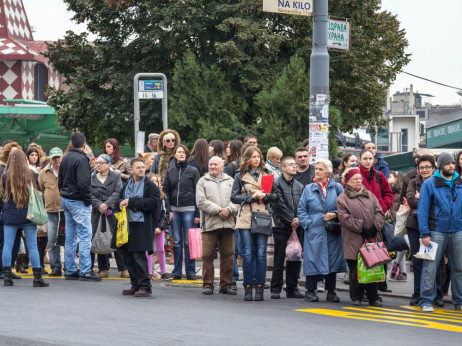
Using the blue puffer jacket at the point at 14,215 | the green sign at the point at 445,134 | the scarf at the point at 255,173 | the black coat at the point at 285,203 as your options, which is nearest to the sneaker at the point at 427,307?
the black coat at the point at 285,203

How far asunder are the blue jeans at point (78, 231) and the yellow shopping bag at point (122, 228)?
166 centimetres

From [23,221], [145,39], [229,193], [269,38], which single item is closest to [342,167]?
[229,193]

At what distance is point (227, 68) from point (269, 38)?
1.92 m

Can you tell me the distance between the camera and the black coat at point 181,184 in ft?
42.8

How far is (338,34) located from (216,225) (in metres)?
3.75

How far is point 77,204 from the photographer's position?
13.0 meters

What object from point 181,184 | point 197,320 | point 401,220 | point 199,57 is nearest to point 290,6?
point 181,184

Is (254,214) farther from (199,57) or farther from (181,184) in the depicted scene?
(199,57)

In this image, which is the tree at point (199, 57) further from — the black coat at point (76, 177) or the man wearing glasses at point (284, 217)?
the man wearing glasses at point (284, 217)

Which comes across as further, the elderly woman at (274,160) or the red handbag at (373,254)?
the elderly woman at (274,160)

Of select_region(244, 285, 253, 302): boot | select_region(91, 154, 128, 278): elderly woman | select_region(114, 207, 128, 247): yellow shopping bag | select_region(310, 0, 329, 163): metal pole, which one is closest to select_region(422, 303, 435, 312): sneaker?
select_region(244, 285, 253, 302): boot

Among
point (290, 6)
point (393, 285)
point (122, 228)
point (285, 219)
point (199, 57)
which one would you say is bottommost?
point (393, 285)

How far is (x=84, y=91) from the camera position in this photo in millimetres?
33531

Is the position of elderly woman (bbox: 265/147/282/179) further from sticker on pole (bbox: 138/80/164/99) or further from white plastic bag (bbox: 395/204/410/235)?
sticker on pole (bbox: 138/80/164/99)
